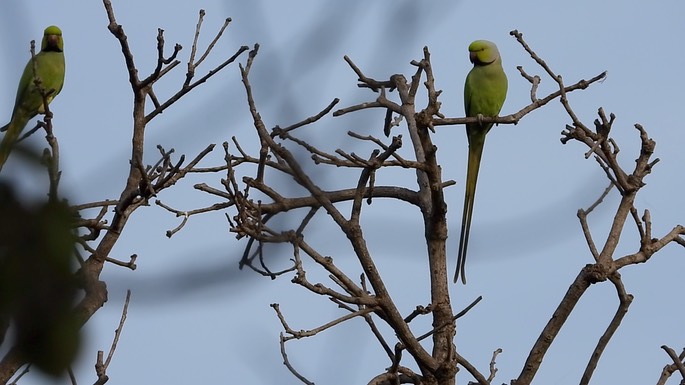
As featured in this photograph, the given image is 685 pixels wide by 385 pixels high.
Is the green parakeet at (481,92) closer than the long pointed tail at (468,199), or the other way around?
the long pointed tail at (468,199)

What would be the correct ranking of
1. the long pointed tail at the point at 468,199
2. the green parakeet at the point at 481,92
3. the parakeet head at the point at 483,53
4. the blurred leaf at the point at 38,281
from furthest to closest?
the parakeet head at the point at 483,53
the green parakeet at the point at 481,92
the long pointed tail at the point at 468,199
the blurred leaf at the point at 38,281

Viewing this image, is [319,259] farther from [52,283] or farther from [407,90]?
[52,283]

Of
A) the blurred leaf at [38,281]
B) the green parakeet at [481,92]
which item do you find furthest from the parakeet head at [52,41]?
the blurred leaf at [38,281]

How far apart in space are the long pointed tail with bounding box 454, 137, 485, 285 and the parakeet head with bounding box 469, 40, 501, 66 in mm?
611

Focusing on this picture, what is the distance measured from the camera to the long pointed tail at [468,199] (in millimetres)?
4418

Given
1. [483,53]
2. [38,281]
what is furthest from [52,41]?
[38,281]

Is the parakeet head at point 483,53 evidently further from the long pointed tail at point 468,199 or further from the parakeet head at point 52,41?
the parakeet head at point 52,41

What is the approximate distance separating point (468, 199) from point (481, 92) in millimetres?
933

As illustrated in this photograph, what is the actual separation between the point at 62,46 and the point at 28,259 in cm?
525

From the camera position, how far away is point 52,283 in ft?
4.43

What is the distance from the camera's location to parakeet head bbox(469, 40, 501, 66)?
19.4ft

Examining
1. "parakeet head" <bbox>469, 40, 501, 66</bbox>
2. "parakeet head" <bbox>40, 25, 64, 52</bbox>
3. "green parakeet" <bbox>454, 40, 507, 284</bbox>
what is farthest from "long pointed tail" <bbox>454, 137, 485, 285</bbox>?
"parakeet head" <bbox>40, 25, 64, 52</bbox>

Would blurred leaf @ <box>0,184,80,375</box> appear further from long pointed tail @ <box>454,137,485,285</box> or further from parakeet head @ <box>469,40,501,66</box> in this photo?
parakeet head @ <box>469,40,501,66</box>

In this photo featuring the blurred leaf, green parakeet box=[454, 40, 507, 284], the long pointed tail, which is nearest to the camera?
the blurred leaf
